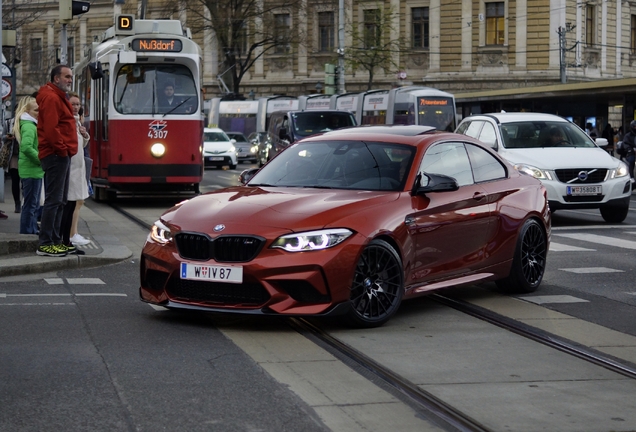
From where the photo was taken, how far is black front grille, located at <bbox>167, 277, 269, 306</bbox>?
8375 mm

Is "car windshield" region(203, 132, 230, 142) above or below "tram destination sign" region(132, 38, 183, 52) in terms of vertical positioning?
below

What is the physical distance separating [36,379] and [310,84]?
7166cm

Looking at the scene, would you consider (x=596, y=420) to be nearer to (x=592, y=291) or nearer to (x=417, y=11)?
(x=592, y=291)

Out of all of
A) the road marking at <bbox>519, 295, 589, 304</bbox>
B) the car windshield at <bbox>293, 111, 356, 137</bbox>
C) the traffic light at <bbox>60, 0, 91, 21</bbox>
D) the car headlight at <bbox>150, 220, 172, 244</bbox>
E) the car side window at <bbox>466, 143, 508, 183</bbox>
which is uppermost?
the traffic light at <bbox>60, 0, 91, 21</bbox>

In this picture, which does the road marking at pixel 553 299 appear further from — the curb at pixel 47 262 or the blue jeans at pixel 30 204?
the blue jeans at pixel 30 204

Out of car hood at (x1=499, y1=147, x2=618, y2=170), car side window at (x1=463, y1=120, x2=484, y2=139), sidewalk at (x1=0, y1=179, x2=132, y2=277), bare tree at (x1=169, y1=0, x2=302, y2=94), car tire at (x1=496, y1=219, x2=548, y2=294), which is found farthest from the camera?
bare tree at (x1=169, y1=0, x2=302, y2=94)

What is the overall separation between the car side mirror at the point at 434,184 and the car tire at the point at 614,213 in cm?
1011

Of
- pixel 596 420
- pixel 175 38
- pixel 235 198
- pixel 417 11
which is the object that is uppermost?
pixel 417 11

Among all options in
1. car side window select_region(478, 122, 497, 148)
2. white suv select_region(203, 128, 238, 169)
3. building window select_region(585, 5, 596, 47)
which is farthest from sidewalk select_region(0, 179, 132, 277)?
building window select_region(585, 5, 596, 47)

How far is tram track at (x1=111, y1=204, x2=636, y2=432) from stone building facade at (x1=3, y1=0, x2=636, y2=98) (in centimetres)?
5663

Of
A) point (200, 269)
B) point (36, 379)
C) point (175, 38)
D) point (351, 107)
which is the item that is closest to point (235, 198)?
point (200, 269)

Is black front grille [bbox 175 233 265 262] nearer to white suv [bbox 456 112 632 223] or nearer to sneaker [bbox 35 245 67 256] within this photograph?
sneaker [bbox 35 245 67 256]

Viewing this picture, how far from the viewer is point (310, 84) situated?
77812mm

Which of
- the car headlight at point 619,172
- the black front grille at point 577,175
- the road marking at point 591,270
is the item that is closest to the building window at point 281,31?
the car headlight at point 619,172
